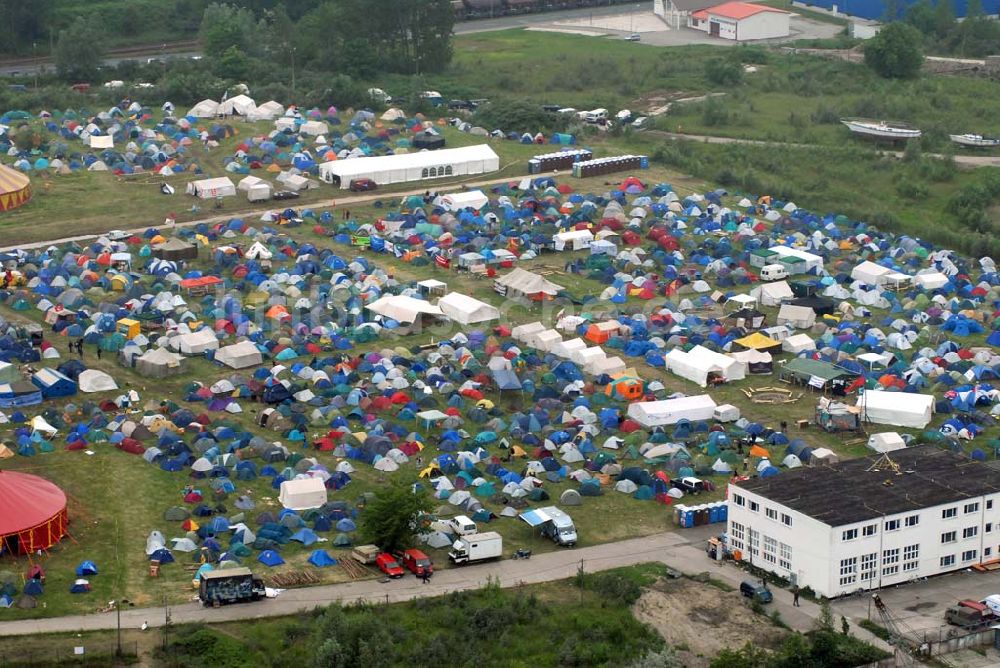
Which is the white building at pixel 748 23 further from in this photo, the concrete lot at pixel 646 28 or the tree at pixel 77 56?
the tree at pixel 77 56

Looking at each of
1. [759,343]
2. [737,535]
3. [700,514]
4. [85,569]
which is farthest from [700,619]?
[759,343]

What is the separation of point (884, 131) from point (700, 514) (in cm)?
3581

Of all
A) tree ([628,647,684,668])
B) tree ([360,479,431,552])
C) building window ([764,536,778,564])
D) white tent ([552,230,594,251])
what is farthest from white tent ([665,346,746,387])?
tree ([628,647,684,668])

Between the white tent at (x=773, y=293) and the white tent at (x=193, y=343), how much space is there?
14.8 metres

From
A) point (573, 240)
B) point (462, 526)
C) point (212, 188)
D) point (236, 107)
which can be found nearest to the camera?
point (462, 526)

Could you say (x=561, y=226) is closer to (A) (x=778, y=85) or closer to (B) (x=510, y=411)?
(B) (x=510, y=411)

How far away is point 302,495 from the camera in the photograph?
105ft

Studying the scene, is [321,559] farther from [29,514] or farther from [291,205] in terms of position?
[291,205]

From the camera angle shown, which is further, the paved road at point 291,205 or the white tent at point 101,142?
the white tent at point 101,142

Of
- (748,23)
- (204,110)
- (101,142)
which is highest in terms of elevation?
(748,23)

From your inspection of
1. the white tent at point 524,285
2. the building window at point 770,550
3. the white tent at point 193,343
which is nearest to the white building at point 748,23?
the white tent at point 524,285

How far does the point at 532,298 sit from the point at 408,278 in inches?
157

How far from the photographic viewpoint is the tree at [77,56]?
227 ft

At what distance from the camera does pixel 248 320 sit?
42625 mm
